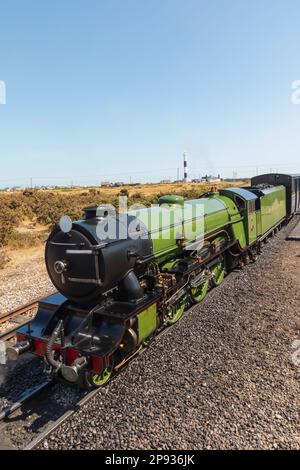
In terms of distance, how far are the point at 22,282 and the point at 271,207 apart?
1197 cm

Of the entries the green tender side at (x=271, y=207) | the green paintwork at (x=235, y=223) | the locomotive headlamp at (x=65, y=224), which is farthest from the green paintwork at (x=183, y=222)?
the green tender side at (x=271, y=207)

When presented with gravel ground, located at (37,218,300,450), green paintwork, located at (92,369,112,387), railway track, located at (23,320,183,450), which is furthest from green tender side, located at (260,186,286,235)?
green paintwork, located at (92,369,112,387)

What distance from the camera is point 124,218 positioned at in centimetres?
647

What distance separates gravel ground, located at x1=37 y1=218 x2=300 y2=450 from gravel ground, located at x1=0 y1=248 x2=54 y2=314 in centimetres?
484

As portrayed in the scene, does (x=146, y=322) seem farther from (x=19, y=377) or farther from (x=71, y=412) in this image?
(x=19, y=377)

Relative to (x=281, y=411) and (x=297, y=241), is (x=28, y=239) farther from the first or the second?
(x=281, y=411)

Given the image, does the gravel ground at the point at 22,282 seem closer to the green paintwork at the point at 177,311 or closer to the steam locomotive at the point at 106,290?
the steam locomotive at the point at 106,290

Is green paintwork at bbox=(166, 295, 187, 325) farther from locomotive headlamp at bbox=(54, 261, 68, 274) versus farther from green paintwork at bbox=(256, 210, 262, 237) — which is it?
green paintwork at bbox=(256, 210, 262, 237)

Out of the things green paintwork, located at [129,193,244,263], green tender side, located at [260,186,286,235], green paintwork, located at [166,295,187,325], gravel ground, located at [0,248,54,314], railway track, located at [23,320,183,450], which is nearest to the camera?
railway track, located at [23,320,183,450]

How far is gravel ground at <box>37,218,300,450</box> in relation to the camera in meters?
4.69

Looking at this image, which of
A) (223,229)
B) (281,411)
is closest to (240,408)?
(281,411)

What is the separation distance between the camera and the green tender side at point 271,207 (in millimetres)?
15031

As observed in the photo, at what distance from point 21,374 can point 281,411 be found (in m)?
4.51

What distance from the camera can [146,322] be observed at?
6.26m
